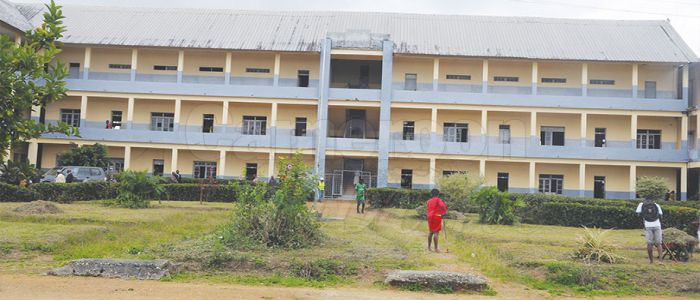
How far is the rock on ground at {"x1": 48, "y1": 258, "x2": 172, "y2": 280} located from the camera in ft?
30.2

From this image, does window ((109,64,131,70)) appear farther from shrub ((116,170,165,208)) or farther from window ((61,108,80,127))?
shrub ((116,170,165,208))

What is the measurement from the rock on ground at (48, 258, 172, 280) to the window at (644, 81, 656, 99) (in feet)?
101

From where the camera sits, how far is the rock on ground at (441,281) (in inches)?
358

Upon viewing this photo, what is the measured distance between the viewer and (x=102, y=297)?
784 centimetres

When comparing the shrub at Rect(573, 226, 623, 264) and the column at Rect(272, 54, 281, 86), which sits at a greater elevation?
the column at Rect(272, 54, 281, 86)

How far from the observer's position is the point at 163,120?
112 feet

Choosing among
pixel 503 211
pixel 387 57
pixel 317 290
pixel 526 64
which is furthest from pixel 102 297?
pixel 526 64

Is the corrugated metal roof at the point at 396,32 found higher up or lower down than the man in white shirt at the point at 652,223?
higher up

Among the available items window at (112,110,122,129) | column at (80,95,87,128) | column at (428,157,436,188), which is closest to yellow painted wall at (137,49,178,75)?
window at (112,110,122,129)

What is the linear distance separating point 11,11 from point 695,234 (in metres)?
34.7

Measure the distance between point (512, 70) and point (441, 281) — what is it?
→ 85.6ft

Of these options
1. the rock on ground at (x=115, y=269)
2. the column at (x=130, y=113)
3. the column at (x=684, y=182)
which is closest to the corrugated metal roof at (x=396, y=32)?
the column at (x=130, y=113)

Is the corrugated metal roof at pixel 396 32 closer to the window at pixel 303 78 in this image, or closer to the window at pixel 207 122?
the window at pixel 303 78

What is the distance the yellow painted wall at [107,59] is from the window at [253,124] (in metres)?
7.62
